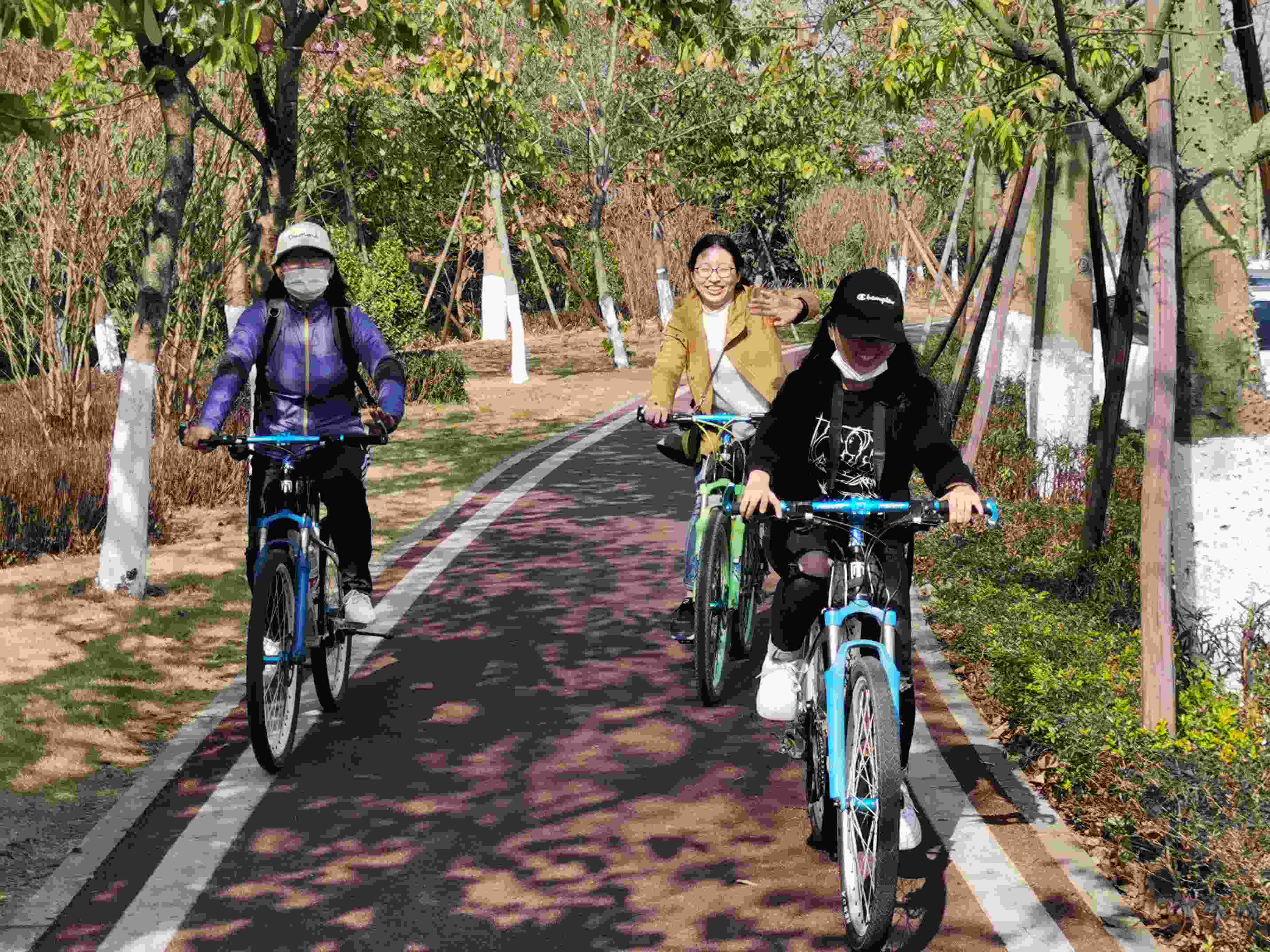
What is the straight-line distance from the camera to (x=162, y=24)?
9984 millimetres

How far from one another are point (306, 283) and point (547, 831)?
8.72 feet

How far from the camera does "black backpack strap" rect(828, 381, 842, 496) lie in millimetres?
5141

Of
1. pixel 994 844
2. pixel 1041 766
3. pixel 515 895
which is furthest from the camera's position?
pixel 1041 766

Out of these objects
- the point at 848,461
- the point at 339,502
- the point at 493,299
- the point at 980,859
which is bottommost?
the point at 980,859

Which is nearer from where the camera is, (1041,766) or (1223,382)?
(1041,766)

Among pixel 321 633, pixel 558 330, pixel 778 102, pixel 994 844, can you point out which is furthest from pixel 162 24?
pixel 558 330

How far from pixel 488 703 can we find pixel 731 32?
19.9 ft

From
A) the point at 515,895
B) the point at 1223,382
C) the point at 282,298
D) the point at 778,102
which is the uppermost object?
the point at 778,102

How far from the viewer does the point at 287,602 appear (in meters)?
6.34

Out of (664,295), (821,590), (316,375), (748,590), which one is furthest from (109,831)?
(664,295)

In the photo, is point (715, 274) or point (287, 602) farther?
point (715, 274)

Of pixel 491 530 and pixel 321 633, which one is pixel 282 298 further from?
pixel 491 530

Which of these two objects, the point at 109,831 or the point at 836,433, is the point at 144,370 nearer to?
the point at 109,831

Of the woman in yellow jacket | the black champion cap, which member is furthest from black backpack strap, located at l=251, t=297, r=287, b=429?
the black champion cap
